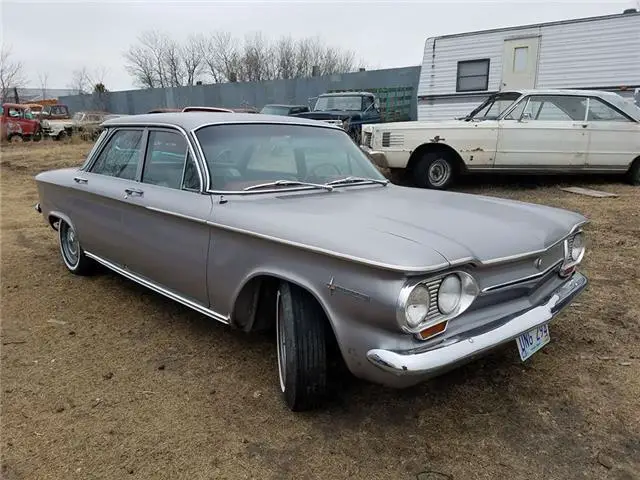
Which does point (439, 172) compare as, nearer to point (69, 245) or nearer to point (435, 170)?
point (435, 170)

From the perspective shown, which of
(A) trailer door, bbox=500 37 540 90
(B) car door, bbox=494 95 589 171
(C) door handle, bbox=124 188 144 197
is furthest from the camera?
(A) trailer door, bbox=500 37 540 90

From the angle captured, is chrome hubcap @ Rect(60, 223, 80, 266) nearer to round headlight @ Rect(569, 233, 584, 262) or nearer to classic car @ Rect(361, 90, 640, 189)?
round headlight @ Rect(569, 233, 584, 262)

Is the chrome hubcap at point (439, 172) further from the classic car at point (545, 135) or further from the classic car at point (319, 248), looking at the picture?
the classic car at point (319, 248)

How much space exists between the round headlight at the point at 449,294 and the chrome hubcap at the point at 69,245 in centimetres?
377

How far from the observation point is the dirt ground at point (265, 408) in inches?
91.4

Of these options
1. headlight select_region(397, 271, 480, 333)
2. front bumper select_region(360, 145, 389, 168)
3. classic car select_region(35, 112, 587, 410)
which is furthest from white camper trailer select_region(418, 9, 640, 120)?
headlight select_region(397, 271, 480, 333)

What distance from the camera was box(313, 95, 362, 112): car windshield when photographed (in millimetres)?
13203

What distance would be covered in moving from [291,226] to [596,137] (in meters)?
7.41

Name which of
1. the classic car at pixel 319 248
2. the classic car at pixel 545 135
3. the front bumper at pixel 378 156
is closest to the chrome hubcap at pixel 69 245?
the classic car at pixel 319 248

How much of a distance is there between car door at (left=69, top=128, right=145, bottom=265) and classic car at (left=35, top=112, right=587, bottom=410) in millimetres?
18

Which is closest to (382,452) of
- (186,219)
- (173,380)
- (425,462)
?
(425,462)

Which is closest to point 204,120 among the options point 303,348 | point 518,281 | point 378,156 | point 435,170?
point 303,348

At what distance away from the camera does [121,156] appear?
4.12 m

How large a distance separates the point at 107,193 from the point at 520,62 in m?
10.6
